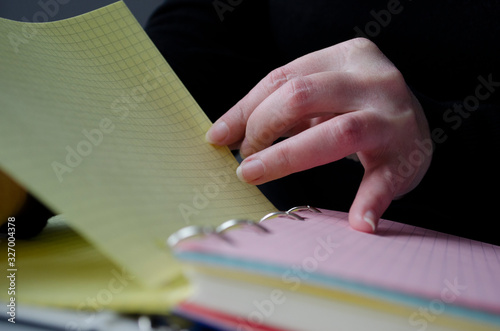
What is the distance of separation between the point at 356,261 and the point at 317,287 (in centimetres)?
3

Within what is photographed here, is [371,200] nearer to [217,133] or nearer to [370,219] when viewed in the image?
[370,219]

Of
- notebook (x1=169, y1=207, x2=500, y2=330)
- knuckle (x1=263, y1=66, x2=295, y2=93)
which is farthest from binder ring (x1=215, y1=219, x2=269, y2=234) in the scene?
knuckle (x1=263, y1=66, x2=295, y2=93)

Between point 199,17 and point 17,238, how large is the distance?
0.56 m

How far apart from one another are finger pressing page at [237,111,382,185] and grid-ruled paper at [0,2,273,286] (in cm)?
2

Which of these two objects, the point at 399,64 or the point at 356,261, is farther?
the point at 399,64

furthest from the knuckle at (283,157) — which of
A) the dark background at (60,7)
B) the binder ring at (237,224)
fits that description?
the dark background at (60,7)

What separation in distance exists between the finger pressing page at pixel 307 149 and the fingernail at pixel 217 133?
0.16 ft

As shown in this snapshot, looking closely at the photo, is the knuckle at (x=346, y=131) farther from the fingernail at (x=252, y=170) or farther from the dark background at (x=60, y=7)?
the dark background at (x=60, y=7)

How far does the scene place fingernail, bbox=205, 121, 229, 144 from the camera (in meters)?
0.44

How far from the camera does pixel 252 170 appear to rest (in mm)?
404

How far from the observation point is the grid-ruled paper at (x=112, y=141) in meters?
0.24

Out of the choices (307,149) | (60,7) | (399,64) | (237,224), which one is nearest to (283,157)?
(307,149)

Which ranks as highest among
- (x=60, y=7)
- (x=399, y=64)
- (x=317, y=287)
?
(x=60, y=7)

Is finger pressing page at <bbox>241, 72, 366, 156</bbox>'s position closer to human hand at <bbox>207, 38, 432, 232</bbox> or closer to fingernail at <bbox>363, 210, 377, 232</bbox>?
human hand at <bbox>207, 38, 432, 232</bbox>
